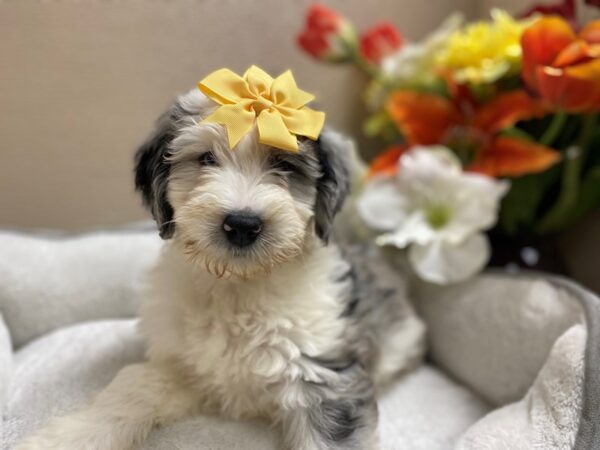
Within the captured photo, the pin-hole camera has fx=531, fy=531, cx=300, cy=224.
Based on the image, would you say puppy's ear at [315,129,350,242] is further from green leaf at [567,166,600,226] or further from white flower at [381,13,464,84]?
green leaf at [567,166,600,226]

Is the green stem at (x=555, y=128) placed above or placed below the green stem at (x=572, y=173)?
above

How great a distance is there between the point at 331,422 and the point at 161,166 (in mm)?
855

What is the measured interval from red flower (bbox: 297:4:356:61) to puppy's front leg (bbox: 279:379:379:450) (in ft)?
5.06

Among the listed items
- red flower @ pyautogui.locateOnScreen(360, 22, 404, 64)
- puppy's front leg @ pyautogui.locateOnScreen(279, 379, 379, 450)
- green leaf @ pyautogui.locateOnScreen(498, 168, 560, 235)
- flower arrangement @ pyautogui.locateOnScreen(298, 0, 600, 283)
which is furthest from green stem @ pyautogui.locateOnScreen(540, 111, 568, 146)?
puppy's front leg @ pyautogui.locateOnScreen(279, 379, 379, 450)

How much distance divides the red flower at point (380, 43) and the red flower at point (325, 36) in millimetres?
74

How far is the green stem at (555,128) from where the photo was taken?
83.5 inches

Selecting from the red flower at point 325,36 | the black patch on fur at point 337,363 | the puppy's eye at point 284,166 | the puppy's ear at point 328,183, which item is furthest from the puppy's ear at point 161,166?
the red flower at point 325,36

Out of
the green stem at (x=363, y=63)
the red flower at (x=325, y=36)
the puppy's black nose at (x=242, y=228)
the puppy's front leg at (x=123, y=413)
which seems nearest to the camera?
the puppy's black nose at (x=242, y=228)

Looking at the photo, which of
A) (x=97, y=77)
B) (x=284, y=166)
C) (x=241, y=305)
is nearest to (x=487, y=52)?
(x=284, y=166)

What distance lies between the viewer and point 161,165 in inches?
59.0

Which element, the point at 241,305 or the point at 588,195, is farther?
the point at 588,195

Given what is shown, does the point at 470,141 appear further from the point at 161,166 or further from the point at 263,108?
the point at 161,166

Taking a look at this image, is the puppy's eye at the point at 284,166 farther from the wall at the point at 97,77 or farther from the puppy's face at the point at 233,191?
the wall at the point at 97,77

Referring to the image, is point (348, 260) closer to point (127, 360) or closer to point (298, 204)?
point (298, 204)
